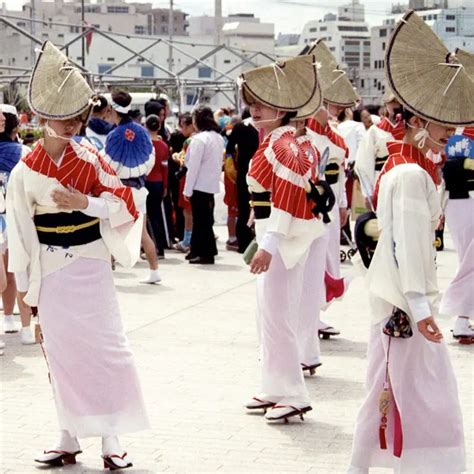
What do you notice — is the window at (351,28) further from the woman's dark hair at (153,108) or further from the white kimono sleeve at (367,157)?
the white kimono sleeve at (367,157)

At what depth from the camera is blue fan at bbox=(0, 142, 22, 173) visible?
371 inches

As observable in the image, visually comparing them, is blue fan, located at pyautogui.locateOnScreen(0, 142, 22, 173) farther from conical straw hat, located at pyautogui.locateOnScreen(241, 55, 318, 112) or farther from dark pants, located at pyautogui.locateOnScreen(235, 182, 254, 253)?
dark pants, located at pyautogui.locateOnScreen(235, 182, 254, 253)

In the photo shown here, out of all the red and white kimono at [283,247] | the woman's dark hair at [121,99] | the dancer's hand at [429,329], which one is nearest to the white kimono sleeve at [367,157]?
the woman's dark hair at [121,99]

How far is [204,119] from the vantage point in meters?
14.8

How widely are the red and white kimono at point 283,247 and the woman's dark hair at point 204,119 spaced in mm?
7618

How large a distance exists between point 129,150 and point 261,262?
20.5 ft

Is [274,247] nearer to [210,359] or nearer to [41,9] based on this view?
[210,359]

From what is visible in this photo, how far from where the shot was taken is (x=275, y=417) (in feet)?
22.9

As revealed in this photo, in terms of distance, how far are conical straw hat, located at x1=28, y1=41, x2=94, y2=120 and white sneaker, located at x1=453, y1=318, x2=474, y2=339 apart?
4.44m

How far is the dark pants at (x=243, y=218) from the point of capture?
609 inches

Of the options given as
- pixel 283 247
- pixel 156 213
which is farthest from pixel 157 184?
pixel 283 247

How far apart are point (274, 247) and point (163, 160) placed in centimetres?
845

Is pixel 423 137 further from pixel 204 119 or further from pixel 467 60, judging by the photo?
pixel 204 119

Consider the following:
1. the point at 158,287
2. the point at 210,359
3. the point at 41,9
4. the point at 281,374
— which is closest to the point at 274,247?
the point at 281,374
